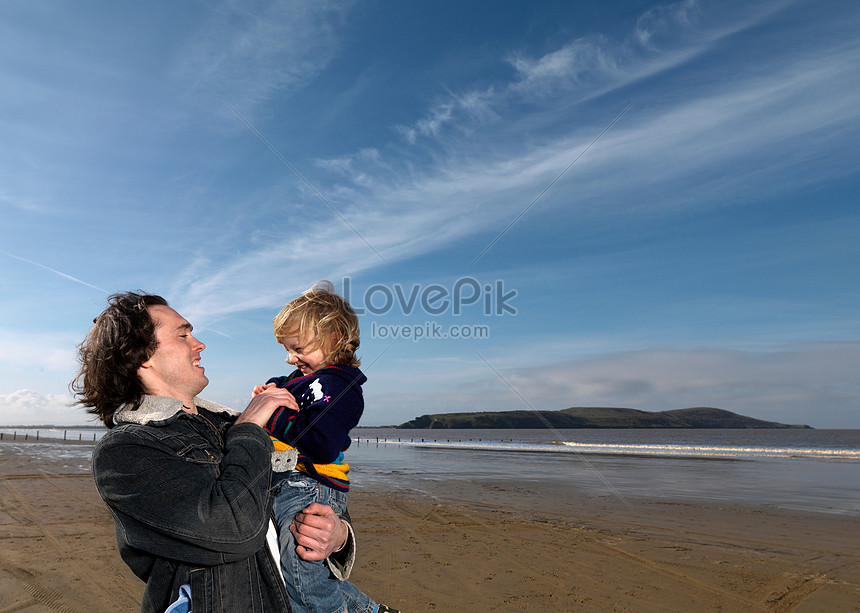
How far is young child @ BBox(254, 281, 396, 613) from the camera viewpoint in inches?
80.4

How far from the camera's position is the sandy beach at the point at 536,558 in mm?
5395

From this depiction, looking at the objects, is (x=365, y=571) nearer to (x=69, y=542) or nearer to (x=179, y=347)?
(x=69, y=542)

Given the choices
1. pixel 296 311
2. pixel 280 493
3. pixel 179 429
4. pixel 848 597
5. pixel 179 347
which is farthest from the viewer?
pixel 848 597

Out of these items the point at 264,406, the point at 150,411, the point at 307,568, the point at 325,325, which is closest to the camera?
the point at 150,411

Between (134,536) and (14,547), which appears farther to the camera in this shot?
(14,547)

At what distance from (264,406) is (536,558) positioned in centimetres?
625

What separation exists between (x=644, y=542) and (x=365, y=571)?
15.1 feet

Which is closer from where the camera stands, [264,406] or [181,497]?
[181,497]

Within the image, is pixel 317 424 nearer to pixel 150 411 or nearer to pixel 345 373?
pixel 345 373

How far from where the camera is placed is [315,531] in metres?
1.96

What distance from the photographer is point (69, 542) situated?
7.10 m

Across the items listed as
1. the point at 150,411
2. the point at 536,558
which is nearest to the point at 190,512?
the point at 150,411

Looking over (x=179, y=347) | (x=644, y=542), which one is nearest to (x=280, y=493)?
(x=179, y=347)

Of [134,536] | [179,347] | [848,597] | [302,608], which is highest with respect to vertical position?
[179,347]
